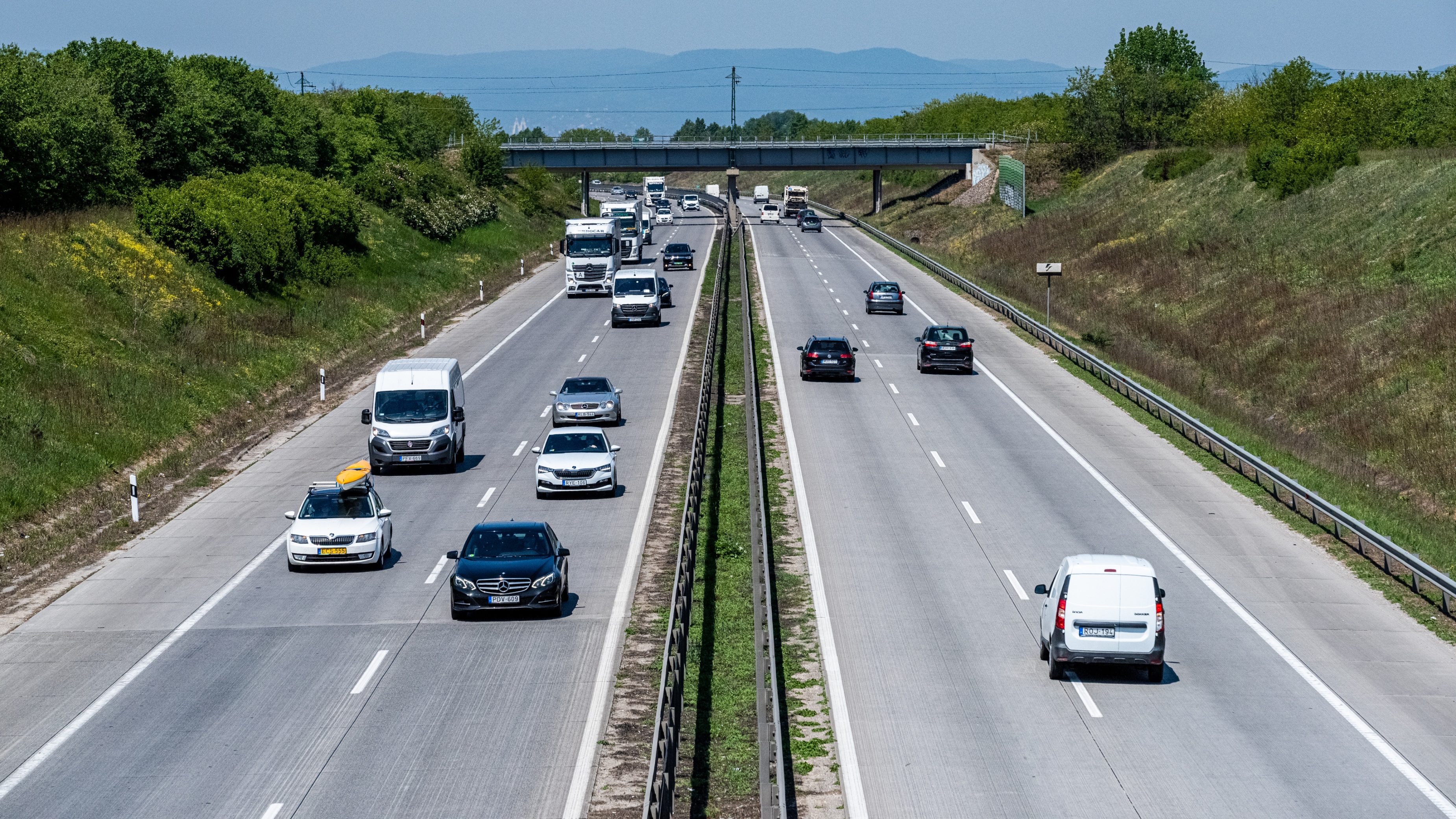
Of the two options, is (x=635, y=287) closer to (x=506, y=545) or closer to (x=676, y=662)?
(x=506, y=545)

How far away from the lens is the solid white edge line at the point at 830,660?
15.8m

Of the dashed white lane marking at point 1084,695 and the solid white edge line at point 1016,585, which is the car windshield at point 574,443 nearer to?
the solid white edge line at point 1016,585

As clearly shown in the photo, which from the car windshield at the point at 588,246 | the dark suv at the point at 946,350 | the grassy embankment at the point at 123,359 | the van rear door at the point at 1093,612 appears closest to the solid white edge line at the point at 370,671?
the van rear door at the point at 1093,612

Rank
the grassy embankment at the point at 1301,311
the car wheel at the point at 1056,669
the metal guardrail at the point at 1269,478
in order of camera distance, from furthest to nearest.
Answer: the grassy embankment at the point at 1301,311 < the metal guardrail at the point at 1269,478 < the car wheel at the point at 1056,669

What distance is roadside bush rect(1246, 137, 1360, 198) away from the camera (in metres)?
73.5

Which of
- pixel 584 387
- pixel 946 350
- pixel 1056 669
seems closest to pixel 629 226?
pixel 946 350

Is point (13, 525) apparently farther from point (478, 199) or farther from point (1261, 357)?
point (478, 199)

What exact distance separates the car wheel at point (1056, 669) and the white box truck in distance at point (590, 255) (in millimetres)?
51749

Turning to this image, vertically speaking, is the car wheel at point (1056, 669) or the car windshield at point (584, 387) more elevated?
the car windshield at point (584, 387)

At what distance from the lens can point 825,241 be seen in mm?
106312

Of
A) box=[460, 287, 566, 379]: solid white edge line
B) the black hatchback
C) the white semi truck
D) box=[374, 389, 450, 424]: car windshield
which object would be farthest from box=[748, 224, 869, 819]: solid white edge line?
the white semi truck

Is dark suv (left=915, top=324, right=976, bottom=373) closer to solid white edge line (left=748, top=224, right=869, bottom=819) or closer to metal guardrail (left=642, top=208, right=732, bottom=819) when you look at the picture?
solid white edge line (left=748, top=224, right=869, bottom=819)

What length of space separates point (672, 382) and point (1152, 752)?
3077cm

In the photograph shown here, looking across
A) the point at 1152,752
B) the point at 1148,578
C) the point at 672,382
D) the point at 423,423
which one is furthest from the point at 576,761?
the point at 672,382
